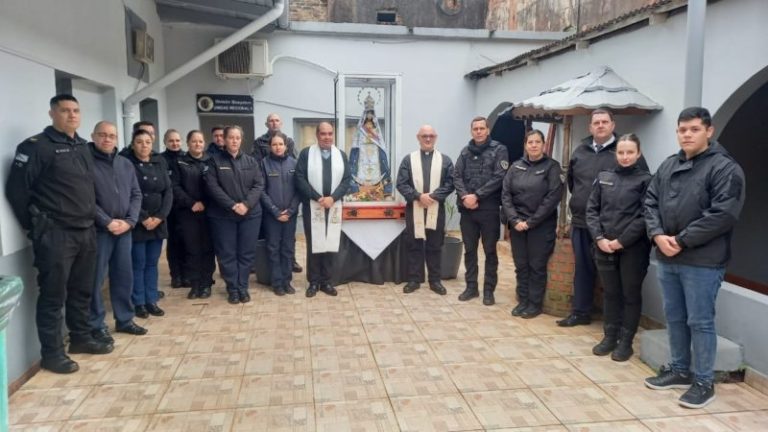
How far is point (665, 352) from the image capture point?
3451 mm

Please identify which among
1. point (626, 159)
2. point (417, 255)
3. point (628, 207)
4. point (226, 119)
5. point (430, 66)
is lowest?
point (417, 255)

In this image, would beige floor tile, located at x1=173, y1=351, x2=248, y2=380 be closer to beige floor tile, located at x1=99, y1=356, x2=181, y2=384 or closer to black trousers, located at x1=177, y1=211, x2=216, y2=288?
beige floor tile, located at x1=99, y1=356, x2=181, y2=384

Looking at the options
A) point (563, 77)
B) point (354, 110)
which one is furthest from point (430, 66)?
point (563, 77)

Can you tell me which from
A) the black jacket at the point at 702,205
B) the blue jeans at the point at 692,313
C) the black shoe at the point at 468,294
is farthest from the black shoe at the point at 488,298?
the black jacket at the point at 702,205

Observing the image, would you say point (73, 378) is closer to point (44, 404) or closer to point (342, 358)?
point (44, 404)

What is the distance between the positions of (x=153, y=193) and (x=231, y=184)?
0.61 m

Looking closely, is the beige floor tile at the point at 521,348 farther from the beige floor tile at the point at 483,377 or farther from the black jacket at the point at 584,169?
the black jacket at the point at 584,169

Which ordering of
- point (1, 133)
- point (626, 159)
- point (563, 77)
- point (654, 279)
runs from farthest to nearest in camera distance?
point (563, 77) → point (654, 279) → point (626, 159) → point (1, 133)

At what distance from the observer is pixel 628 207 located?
11.8 ft

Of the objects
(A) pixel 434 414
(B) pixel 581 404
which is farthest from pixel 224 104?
(B) pixel 581 404

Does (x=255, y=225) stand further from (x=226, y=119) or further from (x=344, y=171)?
(x=226, y=119)

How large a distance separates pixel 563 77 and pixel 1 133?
4.94 meters

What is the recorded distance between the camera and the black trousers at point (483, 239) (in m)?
4.90

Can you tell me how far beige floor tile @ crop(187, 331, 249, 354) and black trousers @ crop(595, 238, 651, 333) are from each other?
8.07ft
